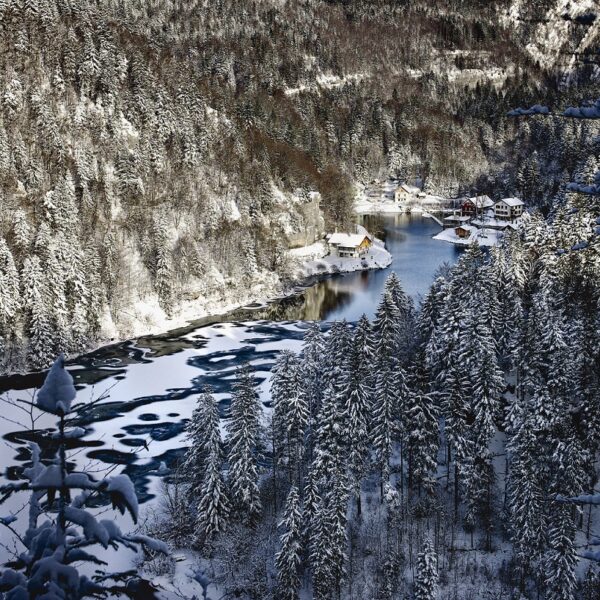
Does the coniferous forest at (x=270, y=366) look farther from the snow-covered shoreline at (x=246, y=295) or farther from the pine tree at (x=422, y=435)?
the snow-covered shoreline at (x=246, y=295)

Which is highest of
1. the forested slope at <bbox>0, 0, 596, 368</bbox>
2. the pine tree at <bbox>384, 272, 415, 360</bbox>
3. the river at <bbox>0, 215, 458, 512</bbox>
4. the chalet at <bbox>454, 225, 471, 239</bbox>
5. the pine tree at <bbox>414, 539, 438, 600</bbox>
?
the forested slope at <bbox>0, 0, 596, 368</bbox>

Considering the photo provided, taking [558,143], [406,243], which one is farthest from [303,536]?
[558,143]

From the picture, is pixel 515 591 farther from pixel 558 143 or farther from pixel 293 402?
pixel 558 143

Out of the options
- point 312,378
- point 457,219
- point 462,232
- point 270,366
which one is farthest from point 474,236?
point 312,378

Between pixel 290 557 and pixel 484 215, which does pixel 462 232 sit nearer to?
pixel 484 215

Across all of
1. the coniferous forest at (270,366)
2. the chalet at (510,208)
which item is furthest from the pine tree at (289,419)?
the chalet at (510,208)

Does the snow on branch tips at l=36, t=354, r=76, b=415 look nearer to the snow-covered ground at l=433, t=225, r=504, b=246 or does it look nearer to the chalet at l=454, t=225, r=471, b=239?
the snow-covered ground at l=433, t=225, r=504, b=246

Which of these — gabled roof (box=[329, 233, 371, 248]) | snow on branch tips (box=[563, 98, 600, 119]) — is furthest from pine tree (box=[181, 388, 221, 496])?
gabled roof (box=[329, 233, 371, 248])

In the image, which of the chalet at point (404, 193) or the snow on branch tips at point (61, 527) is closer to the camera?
the snow on branch tips at point (61, 527)
